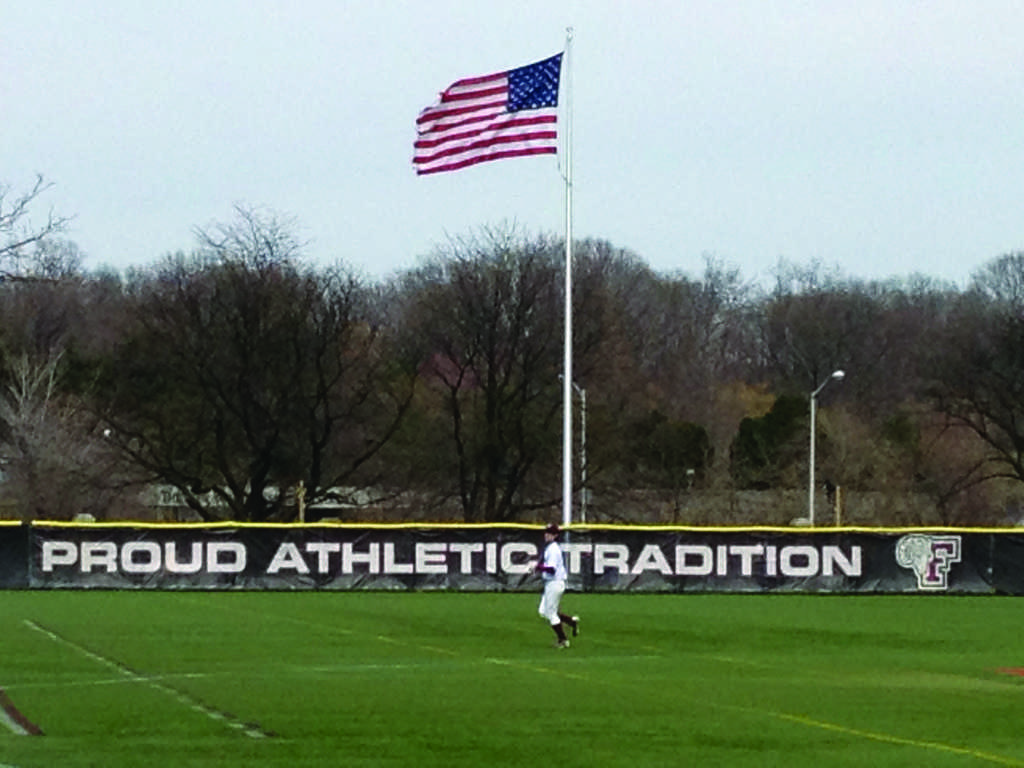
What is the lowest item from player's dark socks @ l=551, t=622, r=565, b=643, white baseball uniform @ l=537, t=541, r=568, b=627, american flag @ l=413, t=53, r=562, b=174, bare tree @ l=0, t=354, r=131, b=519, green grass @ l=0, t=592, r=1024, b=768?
green grass @ l=0, t=592, r=1024, b=768

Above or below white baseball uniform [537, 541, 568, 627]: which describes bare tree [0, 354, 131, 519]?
above

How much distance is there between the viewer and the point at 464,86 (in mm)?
40531

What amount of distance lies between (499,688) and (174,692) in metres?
3.56

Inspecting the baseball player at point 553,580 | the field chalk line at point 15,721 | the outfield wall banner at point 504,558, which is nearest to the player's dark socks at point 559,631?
the baseball player at point 553,580

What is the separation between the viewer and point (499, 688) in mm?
21391

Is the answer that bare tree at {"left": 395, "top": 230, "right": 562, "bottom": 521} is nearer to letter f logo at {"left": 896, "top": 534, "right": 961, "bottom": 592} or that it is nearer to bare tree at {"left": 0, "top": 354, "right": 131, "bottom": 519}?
bare tree at {"left": 0, "top": 354, "right": 131, "bottom": 519}

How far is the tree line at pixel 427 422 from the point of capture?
243ft

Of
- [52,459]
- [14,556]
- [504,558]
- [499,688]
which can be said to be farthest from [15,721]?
[52,459]

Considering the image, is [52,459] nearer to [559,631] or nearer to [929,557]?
[929,557]

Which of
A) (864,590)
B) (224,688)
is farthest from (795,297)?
(224,688)

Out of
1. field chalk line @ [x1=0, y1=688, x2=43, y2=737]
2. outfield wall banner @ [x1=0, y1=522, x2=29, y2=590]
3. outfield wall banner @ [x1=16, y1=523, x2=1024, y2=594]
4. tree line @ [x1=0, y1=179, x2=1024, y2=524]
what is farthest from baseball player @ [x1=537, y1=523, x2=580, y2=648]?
tree line @ [x1=0, y1=179, x2=1024, y2=524]

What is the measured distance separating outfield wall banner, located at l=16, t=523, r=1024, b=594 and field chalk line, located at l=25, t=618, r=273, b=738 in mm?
16849

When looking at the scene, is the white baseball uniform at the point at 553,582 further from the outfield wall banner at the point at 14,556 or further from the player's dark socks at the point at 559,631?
the outfield wall banner at the point at 14,556

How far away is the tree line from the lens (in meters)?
74.2
